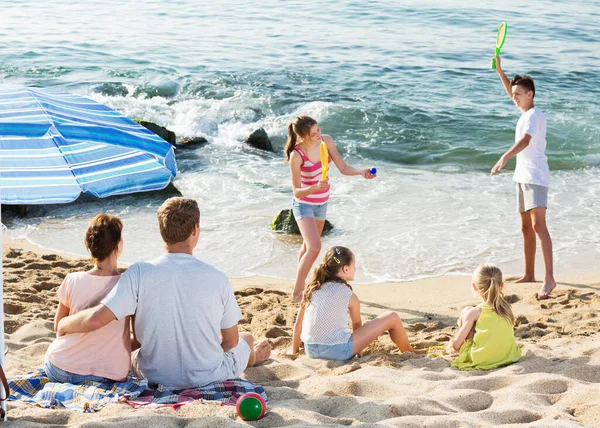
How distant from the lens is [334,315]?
5266mm

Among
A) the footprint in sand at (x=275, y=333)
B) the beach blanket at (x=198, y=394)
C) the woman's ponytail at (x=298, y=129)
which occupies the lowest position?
the footprint in sand at (x=275, y=333)

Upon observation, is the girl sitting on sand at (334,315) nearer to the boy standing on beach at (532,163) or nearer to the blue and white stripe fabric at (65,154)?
the blue and white stripe fabric at (65,154)

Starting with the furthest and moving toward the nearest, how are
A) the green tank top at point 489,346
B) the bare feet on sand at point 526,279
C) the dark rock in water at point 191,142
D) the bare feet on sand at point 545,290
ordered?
the dark rock in water at point 191,142 → the bare feet on sand at point 526,279 → the bare feet on sand at point 545,290 → the green tank top at point 489,346

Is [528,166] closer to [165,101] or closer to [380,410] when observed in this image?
[380,410]

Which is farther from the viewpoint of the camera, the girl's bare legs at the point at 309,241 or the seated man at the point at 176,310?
the girl's bare legs at the point at 309,241

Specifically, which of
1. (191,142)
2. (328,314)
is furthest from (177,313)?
(191,142)

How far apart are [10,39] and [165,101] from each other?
335 inches

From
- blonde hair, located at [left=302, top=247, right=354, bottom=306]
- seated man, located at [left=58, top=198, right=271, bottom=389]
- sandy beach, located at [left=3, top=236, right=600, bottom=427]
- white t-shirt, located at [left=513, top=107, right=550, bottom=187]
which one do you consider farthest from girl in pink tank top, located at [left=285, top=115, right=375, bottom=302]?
seated man, located at [left=58, top=198, right=271, bottom=389]

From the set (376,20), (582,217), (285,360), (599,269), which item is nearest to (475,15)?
(376,20)

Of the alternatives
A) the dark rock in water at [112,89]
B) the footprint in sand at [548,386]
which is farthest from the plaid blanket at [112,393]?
the dark rock in water at [112,89]

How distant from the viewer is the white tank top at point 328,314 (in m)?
5.26

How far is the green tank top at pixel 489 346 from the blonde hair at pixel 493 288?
33 millimetres

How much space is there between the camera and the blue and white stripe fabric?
4.12 metres

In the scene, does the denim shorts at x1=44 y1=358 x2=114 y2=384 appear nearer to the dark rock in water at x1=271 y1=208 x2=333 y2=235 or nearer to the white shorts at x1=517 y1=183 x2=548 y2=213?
the white shorts at x1=517 y1=183 x2=548 y2=213
